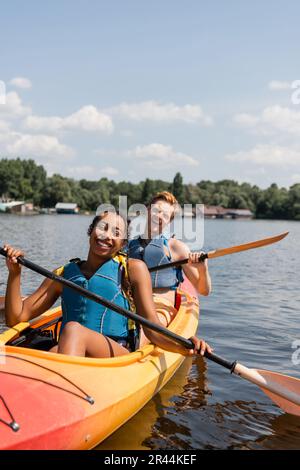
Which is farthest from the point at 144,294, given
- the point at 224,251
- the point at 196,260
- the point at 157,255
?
the point at 224,251

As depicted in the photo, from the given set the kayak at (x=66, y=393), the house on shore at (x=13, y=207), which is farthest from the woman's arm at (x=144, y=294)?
the house on shore at (x=13, y=207)

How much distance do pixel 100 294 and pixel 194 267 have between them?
234cm

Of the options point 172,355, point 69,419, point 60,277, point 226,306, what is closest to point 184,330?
point 172,355

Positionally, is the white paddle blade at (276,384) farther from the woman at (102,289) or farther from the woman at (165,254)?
the woman at (165,254)

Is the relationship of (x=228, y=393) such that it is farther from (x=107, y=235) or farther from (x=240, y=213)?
(x=240, y=213)

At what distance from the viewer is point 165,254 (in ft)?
19.8

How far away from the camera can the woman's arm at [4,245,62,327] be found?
12.6 ft

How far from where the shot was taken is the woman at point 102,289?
148 inches

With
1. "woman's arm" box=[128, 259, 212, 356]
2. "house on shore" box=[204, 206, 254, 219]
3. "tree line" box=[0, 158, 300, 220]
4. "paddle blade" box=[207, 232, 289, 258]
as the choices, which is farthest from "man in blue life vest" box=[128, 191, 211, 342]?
"house on shore" box=[204, 206, 254, 219]

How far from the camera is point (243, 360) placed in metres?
6.12

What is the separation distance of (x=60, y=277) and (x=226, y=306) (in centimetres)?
639

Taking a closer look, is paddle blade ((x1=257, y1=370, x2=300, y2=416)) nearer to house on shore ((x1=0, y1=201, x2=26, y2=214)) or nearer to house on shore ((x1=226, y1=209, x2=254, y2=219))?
house on shore ((x1=0, y1=201, x2=26, y2=214))

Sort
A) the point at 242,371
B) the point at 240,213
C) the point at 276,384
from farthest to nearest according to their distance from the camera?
1. the point at 240,213
2. the point at 276,384
3. the point at 242,371

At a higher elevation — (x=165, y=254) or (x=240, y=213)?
(x=240, y=213)
